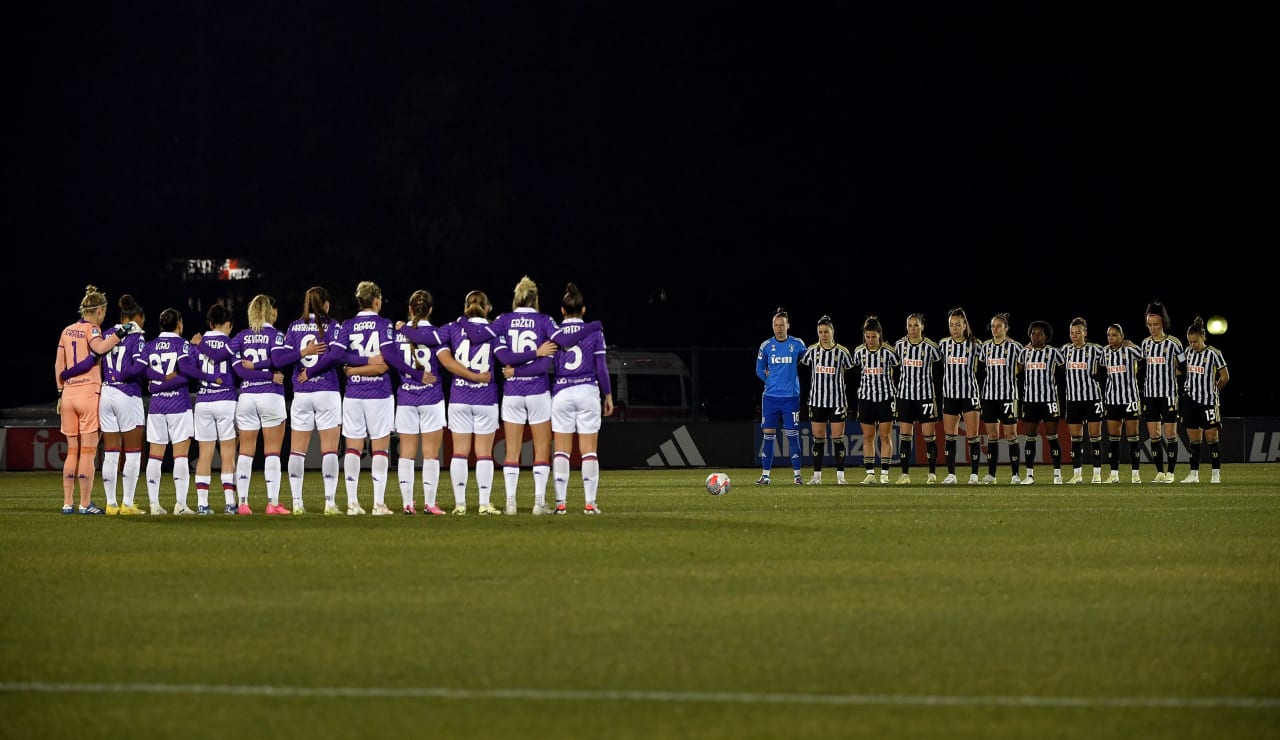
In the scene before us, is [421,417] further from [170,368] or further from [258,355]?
[170,368]

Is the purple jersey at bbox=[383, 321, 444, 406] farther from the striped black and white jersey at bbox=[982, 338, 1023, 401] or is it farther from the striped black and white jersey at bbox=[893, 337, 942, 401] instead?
the striped black and white jersey at bbox=[982, 338, 1023, 401]

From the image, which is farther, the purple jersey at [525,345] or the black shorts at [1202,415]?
the black shorts at [1202,415]

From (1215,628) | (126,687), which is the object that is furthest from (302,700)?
(1215,628)

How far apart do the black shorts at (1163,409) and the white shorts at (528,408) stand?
11.0 metres

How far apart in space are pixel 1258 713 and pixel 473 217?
56765mm

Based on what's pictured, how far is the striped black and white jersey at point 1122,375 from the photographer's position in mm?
24109

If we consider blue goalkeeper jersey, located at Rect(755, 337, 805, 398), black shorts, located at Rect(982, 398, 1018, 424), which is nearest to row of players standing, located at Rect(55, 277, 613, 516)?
blue goalkeeper jersey, located at Rect(755, 337, 805, 398)

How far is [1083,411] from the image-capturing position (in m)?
24.2

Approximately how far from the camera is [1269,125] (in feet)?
164

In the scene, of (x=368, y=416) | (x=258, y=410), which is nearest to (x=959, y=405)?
(x=368, y=416)

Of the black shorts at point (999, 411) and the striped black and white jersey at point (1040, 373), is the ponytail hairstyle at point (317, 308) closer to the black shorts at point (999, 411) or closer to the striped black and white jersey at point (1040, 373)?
the black shorts at point (999, 411)

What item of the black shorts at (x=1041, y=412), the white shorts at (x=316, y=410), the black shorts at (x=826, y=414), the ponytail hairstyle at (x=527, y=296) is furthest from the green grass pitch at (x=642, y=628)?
the black shorts at (x=826, y=414)

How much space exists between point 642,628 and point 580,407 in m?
7.19

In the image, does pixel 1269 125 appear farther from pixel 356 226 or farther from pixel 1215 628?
pixel 1215 628
